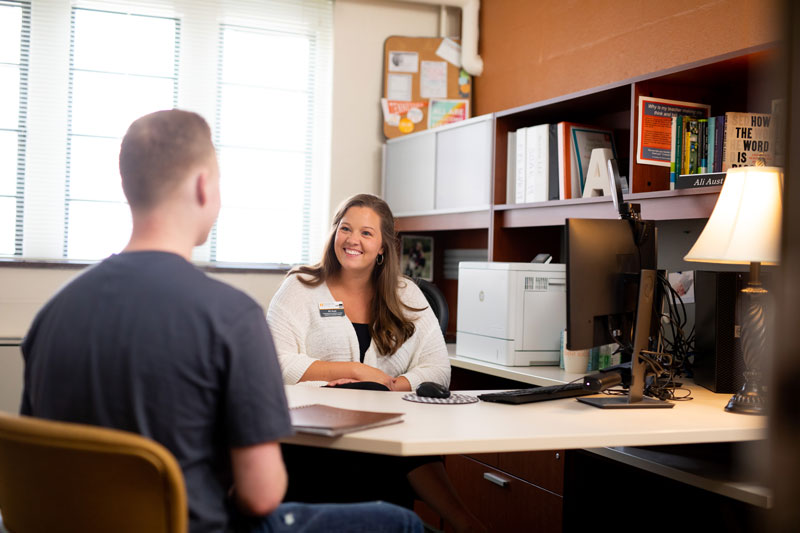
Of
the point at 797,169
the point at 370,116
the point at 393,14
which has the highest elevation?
the point at 393,14

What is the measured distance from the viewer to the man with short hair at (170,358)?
1.03m

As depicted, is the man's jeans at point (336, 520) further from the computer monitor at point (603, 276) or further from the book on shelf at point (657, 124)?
the book on shelf at point (657, 124)

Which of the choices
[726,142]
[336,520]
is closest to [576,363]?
[726,142]

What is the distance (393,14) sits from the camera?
4.25 m

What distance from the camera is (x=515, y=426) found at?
1.50m

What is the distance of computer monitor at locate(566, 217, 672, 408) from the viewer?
180cm

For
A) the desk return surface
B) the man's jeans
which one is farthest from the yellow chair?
the desk return surface

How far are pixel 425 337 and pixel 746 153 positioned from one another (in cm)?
117

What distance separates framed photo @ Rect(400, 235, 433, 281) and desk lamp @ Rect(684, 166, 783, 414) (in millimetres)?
2216

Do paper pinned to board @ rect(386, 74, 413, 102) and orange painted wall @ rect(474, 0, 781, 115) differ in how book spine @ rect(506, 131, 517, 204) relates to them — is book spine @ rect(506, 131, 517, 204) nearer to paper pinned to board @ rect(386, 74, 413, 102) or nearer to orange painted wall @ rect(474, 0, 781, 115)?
orange painted wall @ rect(474, 0, 781, 115)

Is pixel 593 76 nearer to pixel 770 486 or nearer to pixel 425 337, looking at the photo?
pixel 425 337

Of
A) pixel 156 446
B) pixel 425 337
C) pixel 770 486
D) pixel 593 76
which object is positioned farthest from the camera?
pixel 593 76

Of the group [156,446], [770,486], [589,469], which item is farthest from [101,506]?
[589,469]

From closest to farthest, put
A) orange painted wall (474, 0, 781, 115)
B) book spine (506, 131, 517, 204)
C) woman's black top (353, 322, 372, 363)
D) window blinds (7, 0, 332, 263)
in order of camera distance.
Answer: woman's black top (353, 322, 372, 363)
orange painted wall (474, 0, 781, 115)
book spine (506, 131, 517, 204)
window blinds (7, 0, 332, 263)
